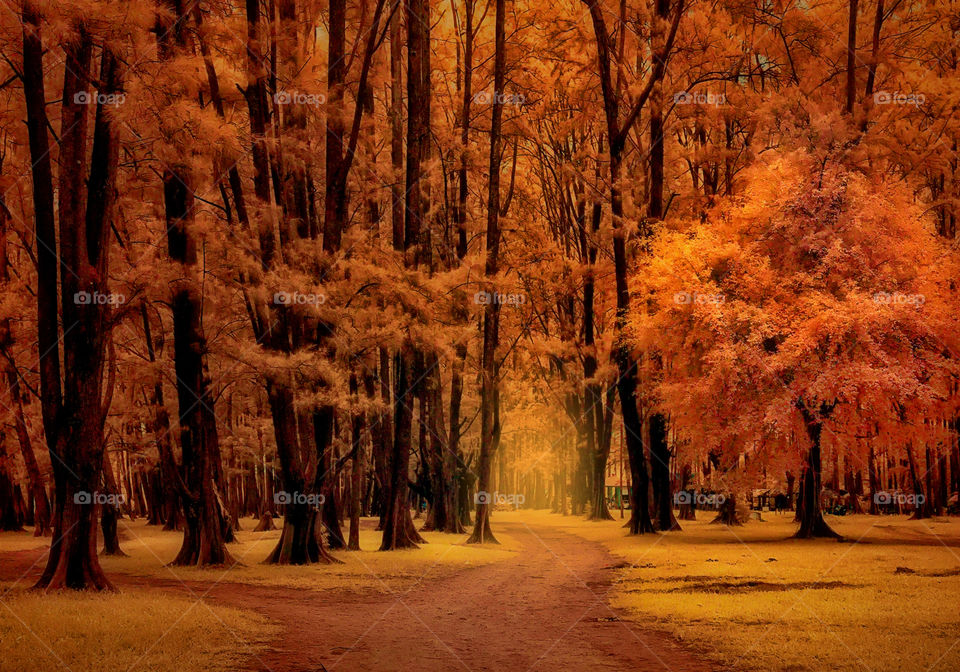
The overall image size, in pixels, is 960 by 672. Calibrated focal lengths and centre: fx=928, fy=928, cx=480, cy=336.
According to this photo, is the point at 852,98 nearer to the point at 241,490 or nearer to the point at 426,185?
the point at 426,185

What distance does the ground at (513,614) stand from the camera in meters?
9.85

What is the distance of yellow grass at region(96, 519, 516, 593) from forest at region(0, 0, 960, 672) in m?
0.24

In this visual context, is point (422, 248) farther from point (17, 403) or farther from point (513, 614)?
point (513, 614)

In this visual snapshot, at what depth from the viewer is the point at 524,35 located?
3356 centimetres

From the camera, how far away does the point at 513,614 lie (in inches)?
547

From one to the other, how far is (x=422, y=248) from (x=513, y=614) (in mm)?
16254

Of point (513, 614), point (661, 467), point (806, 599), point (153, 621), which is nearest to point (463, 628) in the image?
point (513, 614)

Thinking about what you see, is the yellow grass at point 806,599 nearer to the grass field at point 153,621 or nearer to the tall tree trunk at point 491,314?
the tall tree trunk at point 491,314

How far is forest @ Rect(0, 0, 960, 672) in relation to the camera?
554 inches

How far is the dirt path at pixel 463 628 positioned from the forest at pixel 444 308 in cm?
13

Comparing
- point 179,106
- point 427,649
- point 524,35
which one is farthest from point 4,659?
point 524,35

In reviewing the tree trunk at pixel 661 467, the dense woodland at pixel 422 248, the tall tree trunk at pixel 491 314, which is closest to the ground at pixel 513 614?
the dense woodland at pixel 422 248

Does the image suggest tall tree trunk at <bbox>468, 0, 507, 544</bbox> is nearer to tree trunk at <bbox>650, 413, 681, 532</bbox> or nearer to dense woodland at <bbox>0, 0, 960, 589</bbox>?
dense woodland at <bbox>0, 0, 960, 589</bbox>

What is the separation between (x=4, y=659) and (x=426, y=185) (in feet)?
70.1
